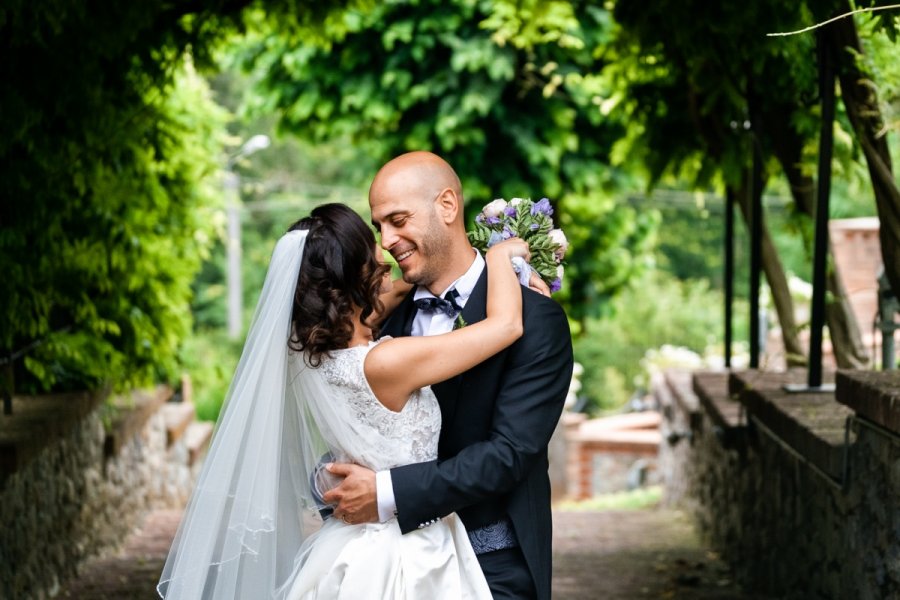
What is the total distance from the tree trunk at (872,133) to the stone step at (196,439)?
27.3 feet

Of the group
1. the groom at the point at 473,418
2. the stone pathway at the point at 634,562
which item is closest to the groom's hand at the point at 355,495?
the groom at the point at 473,418

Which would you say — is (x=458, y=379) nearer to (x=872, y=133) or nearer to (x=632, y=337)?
(x=872, y=133)

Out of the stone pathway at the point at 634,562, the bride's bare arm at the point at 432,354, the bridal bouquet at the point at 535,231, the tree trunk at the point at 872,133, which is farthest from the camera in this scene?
the stone pathway at the point at 634,562

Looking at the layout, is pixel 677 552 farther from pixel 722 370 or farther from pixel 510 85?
pixel 510 85

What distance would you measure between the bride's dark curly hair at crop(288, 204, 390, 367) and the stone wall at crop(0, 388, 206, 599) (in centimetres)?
262

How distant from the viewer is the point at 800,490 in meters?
5.68

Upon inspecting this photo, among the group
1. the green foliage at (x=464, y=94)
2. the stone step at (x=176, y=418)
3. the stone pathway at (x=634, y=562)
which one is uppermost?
the green foliage at (x=464, y=94)

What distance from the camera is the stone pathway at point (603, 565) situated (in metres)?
7.04

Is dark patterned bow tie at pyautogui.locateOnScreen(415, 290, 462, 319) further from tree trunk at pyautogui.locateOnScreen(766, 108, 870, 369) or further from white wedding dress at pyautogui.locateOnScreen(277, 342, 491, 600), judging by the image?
tree trunk at pyautogui.locateOnScreen(766, 108, 870, 369)

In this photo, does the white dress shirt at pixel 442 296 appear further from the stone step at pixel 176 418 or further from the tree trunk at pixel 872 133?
the stone step at pixel 176 418

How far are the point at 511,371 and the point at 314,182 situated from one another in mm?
34038

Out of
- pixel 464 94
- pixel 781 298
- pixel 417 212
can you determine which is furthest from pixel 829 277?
pixel 464 94

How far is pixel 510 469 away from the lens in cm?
323

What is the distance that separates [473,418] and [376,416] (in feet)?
0.90
